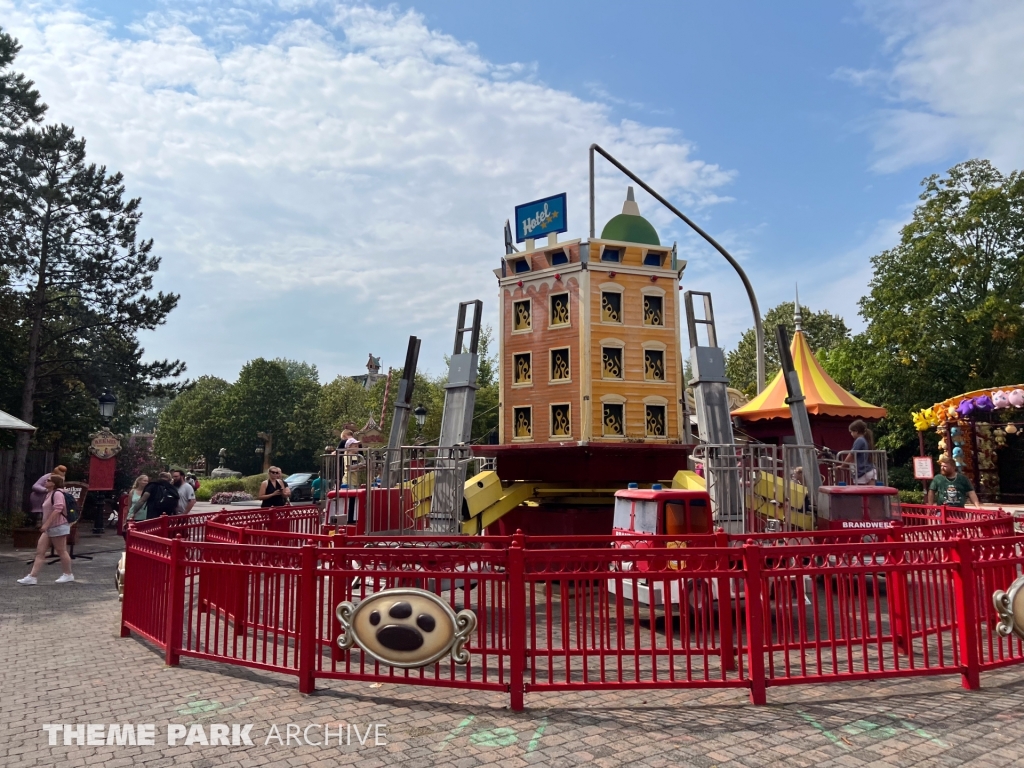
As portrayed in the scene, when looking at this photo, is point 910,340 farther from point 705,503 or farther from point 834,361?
point 705,503

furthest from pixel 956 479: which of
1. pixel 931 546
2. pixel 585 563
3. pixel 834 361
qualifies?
pixel 834 361

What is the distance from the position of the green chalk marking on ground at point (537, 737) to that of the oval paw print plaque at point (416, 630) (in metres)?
0.73

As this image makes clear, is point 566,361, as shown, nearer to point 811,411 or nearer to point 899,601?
point 899,601

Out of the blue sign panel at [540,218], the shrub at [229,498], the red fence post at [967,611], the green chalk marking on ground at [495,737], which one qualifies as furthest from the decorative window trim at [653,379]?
the shrub at [229,498]

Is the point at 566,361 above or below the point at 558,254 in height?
below

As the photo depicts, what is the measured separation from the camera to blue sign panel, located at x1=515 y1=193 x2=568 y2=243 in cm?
1401

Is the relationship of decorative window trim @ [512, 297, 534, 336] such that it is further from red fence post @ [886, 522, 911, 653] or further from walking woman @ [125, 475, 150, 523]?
red fence post @ [886, 522, 911, 653]

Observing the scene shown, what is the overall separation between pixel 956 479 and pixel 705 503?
297 inches

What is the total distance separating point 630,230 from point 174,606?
11.3m

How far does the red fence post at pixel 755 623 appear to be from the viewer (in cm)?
510

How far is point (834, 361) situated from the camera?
42.5 meters

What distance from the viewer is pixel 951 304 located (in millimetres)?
33062

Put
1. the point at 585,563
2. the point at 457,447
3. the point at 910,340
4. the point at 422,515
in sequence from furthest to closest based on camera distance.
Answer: the point at 910,340, the point at 422,515, the point at 457,447, the point at 585,563

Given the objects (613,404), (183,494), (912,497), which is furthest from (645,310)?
(912,497)
